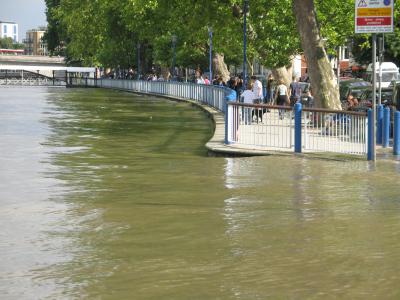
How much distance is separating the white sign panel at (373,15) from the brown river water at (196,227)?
8.86ft

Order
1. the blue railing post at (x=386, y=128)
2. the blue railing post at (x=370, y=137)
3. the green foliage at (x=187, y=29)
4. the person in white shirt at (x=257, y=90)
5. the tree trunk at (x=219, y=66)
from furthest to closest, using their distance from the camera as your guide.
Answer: the tree trunk at (x=219, y=66) → the green foliage at (x=187, y=29) → the person in white shirt at (x=257, y=90) → the blue railing post at (x=386, y=128) → the blue railing post at (x=370, y=137)

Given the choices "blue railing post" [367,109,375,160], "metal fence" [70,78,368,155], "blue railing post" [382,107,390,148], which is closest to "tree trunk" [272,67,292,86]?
"metal fence" [70,78,368,155]

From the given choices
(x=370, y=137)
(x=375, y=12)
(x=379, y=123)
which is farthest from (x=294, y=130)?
(x=375, y=12)

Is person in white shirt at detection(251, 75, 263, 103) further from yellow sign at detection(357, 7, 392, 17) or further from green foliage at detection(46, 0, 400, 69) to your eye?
yellow sign at detection(357, 7, 392, 17)

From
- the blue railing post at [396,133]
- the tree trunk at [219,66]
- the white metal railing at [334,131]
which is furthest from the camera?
the tree trunk at [219,66]

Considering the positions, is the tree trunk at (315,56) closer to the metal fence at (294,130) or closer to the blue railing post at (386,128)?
the metal fence at (294,130)

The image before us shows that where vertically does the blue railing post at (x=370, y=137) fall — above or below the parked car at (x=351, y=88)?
below

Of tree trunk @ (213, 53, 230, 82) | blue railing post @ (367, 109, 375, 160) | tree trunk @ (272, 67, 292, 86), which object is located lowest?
blue railing post @ (367, 109, 375, 160)

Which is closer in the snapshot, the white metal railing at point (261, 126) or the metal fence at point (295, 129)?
the metal fence at point (295, 129)

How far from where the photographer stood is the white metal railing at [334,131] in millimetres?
19812

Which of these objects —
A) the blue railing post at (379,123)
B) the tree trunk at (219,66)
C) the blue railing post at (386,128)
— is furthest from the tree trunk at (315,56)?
the tree trunk at (219,66)

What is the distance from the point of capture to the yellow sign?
19.0 metres

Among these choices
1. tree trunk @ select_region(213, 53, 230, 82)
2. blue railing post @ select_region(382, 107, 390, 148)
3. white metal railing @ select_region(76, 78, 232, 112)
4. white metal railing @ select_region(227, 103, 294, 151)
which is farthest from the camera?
tree trunk @ select_region(213, 53, 230, 82)

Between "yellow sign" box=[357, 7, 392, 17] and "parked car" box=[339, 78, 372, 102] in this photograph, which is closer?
"yellow sign" box=[357, 7, 392, 17]
